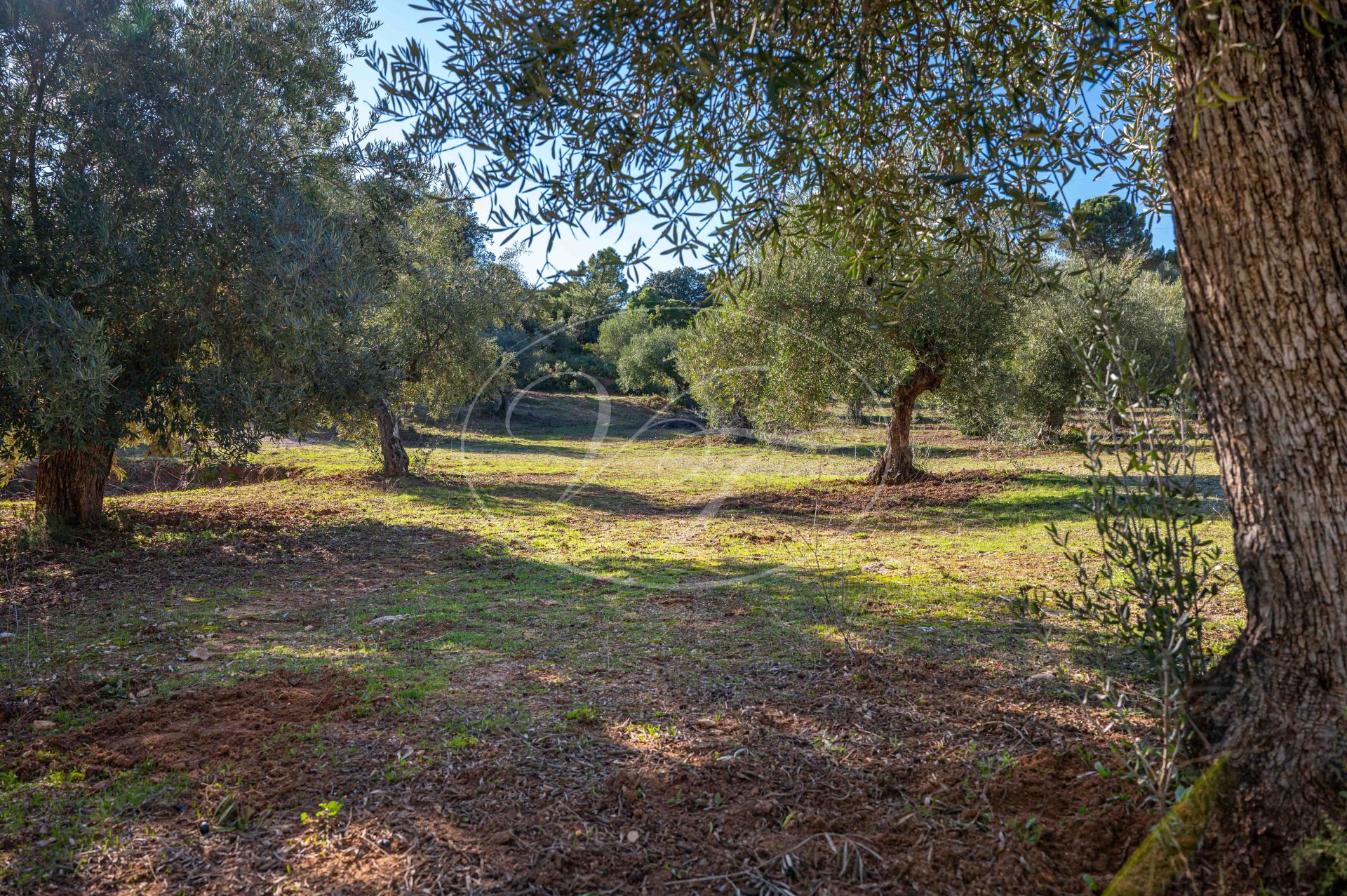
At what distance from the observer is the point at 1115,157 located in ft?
14.8

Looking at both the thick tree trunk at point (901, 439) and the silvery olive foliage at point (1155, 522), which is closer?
the silvery olive foliage at point (1155, 522)

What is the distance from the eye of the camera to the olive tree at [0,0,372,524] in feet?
26.3

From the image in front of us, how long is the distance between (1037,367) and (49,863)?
25.7 metres

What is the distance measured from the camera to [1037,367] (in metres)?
24.2

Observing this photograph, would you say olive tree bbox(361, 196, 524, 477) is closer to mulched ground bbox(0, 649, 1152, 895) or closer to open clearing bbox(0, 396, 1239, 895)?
open clearing bbox(0, 396, 1239, 895)

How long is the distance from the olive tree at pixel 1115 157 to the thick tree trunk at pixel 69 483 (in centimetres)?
865

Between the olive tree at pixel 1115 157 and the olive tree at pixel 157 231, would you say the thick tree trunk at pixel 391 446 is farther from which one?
the olive tree at pixel 1115 157

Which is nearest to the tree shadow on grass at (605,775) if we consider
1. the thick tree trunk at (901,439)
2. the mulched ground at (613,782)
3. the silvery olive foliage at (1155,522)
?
the mulched ground at (613,782)

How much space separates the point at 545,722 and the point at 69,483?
30.8 feet

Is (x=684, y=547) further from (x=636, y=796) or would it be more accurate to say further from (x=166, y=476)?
(x=166, y=476)

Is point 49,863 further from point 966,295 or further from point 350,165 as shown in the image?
point 966,295

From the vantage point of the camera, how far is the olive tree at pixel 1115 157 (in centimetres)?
252

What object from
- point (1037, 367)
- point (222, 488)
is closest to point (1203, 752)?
point (222, 488)

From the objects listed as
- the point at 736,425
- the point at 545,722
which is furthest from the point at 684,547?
the point at 736,425
